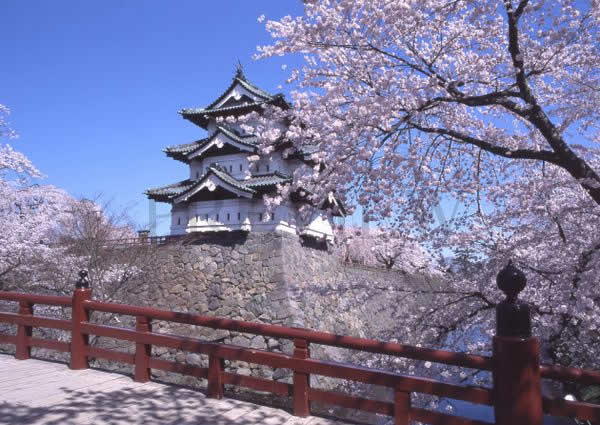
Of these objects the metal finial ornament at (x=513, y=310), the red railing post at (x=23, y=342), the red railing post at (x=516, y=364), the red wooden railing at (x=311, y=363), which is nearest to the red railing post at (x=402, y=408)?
the red wooden railing at (x=311, y=363)

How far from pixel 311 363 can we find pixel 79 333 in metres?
3.47

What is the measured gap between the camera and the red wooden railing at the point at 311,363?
3.21 meters

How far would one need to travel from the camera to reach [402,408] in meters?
3.91

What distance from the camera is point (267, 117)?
826cm

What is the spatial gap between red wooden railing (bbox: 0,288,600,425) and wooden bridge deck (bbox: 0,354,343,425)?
0.74 feet

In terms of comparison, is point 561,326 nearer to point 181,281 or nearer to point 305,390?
point 305,390

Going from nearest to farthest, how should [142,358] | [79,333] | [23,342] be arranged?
[142,358] → [79,333] → [23,342]

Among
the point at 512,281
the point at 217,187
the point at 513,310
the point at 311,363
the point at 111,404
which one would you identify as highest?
the point at 217,187

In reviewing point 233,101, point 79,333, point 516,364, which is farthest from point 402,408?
point 233,101

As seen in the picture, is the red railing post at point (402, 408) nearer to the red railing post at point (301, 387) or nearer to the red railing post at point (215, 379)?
the red railing post at point (301, 387)

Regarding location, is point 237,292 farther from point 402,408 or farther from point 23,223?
point 402,408

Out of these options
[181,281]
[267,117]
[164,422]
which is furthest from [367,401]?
[181,281]

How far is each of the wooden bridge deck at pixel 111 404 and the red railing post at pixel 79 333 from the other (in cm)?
26

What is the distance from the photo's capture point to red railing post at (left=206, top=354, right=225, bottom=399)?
4859 mm
